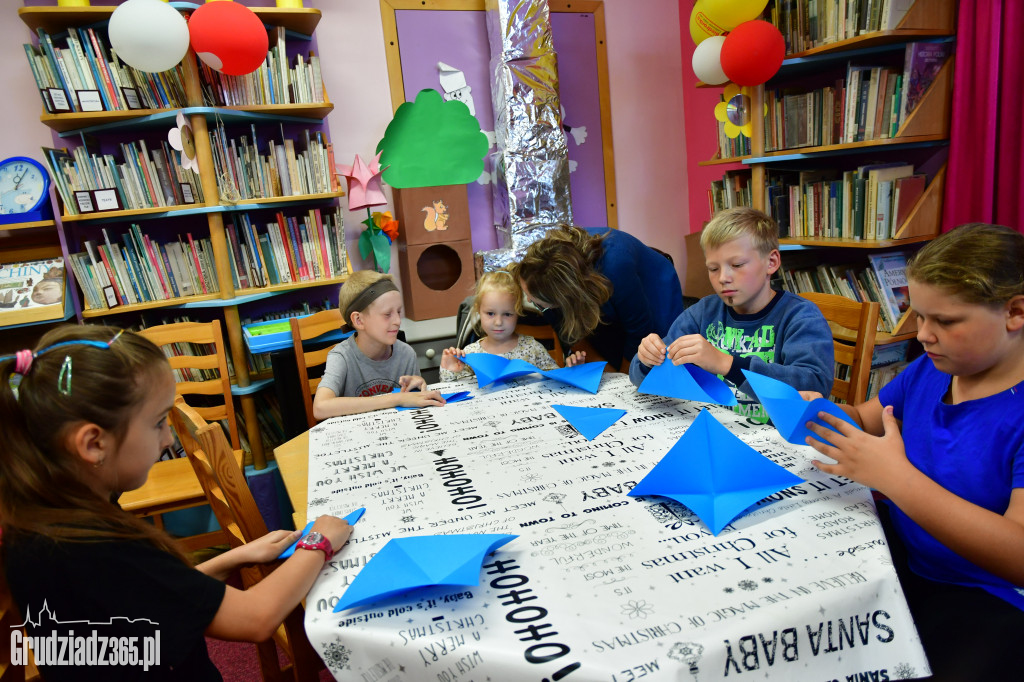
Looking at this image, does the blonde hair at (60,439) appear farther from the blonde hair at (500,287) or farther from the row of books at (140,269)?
the row of books at (140,269)

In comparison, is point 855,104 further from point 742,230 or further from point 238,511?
point 238,511

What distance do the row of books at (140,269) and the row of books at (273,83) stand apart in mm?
658

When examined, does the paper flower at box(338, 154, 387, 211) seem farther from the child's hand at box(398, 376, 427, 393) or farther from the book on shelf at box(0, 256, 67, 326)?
the child's hand at box(398, 376, 427, 393)

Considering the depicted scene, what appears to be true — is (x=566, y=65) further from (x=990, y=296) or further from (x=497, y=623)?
(x=497, y=623)

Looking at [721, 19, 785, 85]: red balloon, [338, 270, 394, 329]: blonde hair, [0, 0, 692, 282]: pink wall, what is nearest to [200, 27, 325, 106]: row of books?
[0, 0, 692, 282]: pink wall

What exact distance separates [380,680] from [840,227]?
2714 millimetres

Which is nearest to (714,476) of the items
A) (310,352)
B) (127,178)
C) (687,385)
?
(687,385)

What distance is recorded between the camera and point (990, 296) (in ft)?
3.06

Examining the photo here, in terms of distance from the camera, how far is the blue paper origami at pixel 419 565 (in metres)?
0.78

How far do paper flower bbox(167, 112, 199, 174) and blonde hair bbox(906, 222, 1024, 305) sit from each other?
263 centimetres

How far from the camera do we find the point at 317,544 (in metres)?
0.91

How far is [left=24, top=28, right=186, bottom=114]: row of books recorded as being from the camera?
256cm

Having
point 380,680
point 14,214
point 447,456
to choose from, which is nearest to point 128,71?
point 14,214

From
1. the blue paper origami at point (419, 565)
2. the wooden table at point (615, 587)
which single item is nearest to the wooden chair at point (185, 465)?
the wooden table at point (615, 587)
